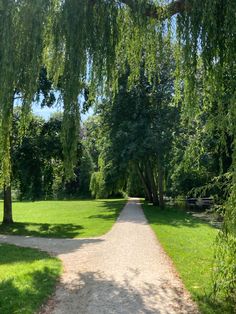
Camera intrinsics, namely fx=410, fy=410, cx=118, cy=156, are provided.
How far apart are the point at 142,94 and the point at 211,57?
828 inches

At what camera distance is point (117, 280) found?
7.14 meters

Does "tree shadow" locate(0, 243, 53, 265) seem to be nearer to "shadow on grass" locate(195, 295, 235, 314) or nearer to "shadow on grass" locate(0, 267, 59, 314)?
"shadow on grass" locate(0, 267, 59, 314)

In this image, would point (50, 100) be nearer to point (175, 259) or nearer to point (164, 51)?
point (175, 259)

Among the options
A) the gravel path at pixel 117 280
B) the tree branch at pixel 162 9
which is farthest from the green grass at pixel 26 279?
the tree branch at pixel 162 9

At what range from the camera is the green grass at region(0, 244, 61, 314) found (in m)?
5.76

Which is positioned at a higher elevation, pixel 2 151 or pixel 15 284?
pixel 2 151

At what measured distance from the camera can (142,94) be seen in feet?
84.6

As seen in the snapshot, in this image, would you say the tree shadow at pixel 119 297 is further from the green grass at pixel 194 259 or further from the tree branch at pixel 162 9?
the tree branch at pixel 162 9

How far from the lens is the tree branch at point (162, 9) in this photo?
5344mm

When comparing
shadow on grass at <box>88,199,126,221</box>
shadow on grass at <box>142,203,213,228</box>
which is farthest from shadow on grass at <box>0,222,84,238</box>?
shadow on grass at <box>88,199,126,221</box>

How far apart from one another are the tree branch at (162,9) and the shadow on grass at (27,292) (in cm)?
431

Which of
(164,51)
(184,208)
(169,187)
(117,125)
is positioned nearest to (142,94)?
(117,125)

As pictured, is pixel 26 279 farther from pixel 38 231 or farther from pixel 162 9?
pixel 38 231

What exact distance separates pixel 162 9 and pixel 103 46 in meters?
0.95
